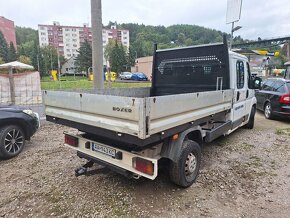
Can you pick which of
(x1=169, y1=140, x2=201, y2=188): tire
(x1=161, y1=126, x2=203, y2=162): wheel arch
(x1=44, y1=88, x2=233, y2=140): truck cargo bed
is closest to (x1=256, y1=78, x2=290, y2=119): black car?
(x1=44, y1=88, x2=233, y2=140): truck cargo bed

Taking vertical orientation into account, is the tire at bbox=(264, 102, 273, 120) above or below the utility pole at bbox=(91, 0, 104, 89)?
below

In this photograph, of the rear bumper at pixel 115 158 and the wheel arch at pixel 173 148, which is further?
the wheel arch at pixel 173 148

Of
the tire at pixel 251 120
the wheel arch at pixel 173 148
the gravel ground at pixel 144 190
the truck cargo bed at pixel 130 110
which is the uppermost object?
the truck cargo bed at pixel 130 110

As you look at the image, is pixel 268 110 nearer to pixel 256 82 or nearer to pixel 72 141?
pixel 256 82

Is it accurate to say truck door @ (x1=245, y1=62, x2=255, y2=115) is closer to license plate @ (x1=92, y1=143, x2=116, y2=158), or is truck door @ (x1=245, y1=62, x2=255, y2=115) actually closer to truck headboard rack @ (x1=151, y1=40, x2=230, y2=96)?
truck headboard rack @ (x1=151, y1=40, x2=230, y2=96)

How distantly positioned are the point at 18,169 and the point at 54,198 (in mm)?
1403

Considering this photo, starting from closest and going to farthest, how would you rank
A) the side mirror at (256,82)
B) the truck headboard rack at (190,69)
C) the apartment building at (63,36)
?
the truck headboard rack at (190,69)
the side mirror at (256,82)
the apartment building at (63,36)

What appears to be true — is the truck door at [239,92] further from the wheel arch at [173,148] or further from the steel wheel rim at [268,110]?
the steel wheel rim at [268,110]

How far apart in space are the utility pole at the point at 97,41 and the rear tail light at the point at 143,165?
15.3 ft

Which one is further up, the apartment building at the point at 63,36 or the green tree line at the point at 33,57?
the apartment building at the point at 63,36

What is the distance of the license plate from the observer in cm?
305

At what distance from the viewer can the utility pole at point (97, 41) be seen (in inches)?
254

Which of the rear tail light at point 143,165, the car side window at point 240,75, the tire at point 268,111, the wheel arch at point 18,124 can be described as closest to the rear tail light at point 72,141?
the rear tail light at point 143,165

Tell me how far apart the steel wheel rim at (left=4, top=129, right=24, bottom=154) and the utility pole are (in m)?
2.90
